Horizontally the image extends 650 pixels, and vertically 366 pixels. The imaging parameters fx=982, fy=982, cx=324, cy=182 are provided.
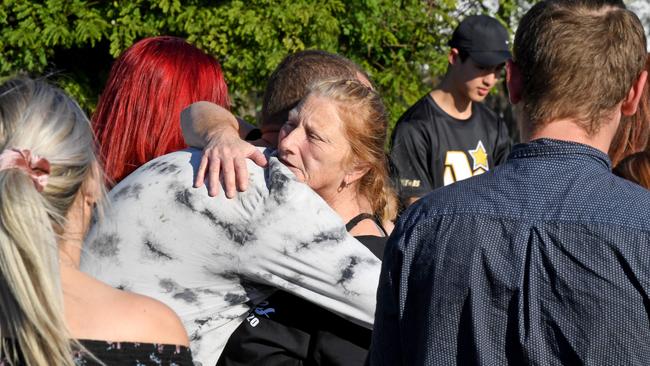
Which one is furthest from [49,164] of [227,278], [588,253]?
[588,253]

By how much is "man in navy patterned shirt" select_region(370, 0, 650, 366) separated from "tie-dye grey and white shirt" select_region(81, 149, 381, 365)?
0.89 ft

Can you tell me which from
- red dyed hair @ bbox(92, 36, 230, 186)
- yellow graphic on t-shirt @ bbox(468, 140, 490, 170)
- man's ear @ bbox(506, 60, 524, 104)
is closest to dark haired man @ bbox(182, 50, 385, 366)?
red dyed hair @ bbox(92, 36, 230, 186)

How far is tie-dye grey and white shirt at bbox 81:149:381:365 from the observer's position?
2486 mm

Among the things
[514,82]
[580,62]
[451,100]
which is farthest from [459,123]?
[580,62]

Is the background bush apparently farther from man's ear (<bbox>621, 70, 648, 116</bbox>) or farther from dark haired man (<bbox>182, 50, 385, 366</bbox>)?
man's ear (<bbox>621, 70, 648, 116</bbox>)

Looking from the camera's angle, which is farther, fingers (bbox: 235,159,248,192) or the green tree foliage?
the green tree foliage

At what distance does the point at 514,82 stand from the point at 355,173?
2.48 ft

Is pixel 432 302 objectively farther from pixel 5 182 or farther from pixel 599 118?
pixel 5 182

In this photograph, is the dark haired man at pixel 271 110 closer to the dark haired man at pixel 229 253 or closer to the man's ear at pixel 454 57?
the dark haired man at pixel 229 253

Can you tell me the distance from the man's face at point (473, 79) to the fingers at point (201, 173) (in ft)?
12.5

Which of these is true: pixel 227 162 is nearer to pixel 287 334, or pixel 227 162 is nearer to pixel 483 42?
pixel 287 334

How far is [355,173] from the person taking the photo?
9.53 feet

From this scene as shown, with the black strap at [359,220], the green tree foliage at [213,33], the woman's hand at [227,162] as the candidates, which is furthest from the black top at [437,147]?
the woman's hand at [227,162]

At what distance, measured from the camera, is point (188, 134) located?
2893mm
